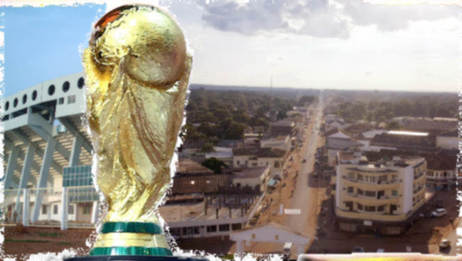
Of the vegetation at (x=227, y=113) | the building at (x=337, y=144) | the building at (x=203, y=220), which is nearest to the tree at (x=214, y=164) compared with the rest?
the vegetation at (x=227, y=113)

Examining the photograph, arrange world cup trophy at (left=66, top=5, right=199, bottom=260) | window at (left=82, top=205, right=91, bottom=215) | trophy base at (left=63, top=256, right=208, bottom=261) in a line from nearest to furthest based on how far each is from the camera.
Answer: trophy base at (left=63, top=256, right=208, bottom=261)
world cup trophy at (left=66, top=5, right=199, bottom=260)
window at (left=82, top=205, right=91, bottom=215)

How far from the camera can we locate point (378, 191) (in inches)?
419

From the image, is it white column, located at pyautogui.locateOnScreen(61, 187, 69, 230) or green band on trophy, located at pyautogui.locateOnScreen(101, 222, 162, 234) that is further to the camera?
white column, located at pyautogui.locateOnScreen(61, 187, 69, 230)

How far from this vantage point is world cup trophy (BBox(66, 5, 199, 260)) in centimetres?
371

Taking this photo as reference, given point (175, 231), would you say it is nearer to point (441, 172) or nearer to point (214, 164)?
point (214, 164)

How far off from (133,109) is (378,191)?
24.0 feet

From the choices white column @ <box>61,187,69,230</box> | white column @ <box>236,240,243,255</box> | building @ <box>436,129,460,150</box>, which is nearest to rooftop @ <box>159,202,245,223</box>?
white column @ <box>236,240,243,255</box>

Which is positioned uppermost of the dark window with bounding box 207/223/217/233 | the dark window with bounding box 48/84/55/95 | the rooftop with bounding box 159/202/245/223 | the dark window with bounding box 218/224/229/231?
the dark window with bounding box 48/84/55/95

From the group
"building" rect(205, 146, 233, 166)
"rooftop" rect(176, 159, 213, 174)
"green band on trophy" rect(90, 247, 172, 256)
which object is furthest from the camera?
"rooftop" rect(176, 159, 213, 174)

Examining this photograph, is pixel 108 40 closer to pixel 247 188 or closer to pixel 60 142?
pixel 247 188

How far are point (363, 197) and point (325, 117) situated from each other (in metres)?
1.13

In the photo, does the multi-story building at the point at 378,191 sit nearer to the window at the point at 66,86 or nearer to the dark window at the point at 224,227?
the dark window at the point at 224,227

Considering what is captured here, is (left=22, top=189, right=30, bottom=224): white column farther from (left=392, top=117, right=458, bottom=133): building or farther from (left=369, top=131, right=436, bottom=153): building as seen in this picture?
(left=392, top=117, right=458, bottom=133): building

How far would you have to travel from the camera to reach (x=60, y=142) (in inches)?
576
